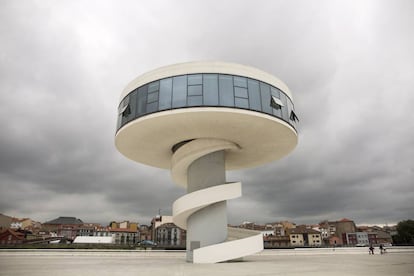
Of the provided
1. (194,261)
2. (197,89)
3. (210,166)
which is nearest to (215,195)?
(210,166)

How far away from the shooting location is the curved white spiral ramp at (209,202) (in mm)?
19688

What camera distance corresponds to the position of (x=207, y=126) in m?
21.1

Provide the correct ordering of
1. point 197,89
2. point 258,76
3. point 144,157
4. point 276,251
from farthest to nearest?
1. point 276,251
2. point 144,157
3. point 258,76
4. point 197,89

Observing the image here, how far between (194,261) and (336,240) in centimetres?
9977

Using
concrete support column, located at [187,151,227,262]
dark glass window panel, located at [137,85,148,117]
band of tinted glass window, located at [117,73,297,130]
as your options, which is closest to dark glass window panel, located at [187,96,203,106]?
band of tinted glass window, located at [117,73,297,130]

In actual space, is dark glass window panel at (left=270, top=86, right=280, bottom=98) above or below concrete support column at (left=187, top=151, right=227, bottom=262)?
above

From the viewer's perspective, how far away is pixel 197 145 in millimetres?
22781

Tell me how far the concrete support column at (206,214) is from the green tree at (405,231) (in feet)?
216

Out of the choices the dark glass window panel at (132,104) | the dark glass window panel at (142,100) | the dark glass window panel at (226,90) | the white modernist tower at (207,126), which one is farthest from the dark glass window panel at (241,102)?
the dark glass window panel at (132,104)

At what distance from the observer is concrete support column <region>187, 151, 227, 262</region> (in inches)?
848

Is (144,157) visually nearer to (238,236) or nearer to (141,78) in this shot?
(141,78)

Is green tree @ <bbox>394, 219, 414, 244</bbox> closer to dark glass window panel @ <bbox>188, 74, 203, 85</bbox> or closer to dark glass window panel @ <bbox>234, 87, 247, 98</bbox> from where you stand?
dark glass window panel @ <bbox>234, 87, 247, 98</bbox>

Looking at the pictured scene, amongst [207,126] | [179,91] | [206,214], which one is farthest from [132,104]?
[206,214]

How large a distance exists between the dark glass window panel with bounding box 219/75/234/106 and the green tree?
6967 cm
